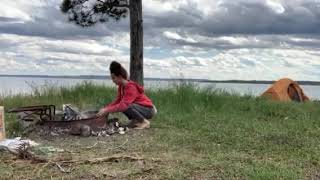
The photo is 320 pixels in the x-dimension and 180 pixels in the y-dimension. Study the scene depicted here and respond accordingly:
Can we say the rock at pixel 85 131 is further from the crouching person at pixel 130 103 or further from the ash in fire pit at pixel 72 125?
the crouching person at pixel 130 103

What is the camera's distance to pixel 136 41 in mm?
14195

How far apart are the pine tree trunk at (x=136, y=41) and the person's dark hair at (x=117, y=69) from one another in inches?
183

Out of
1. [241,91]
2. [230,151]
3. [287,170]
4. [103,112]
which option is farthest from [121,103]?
[241,91]

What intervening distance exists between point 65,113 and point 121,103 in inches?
35.2

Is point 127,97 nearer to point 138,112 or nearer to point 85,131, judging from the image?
point 138,112

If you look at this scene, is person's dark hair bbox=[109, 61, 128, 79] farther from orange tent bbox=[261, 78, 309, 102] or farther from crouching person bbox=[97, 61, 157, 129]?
orange tent bbox=[261, 78, 309, 102]

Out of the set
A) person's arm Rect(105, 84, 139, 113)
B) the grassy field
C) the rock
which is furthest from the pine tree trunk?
the rock

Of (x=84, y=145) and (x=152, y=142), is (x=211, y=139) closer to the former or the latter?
(x=152, y=142)

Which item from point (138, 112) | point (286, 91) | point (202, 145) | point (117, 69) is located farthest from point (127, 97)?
point (286, 91)

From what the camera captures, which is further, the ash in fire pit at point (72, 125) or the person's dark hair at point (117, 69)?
the person's dark hair at point (117, 69)

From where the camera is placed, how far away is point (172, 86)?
14.8 metres

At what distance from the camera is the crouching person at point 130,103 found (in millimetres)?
9531

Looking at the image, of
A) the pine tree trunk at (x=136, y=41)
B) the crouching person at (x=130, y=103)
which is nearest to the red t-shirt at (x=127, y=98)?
the crouching person at (x=130, y=103)

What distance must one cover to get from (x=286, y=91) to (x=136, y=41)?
5822 millimetres
